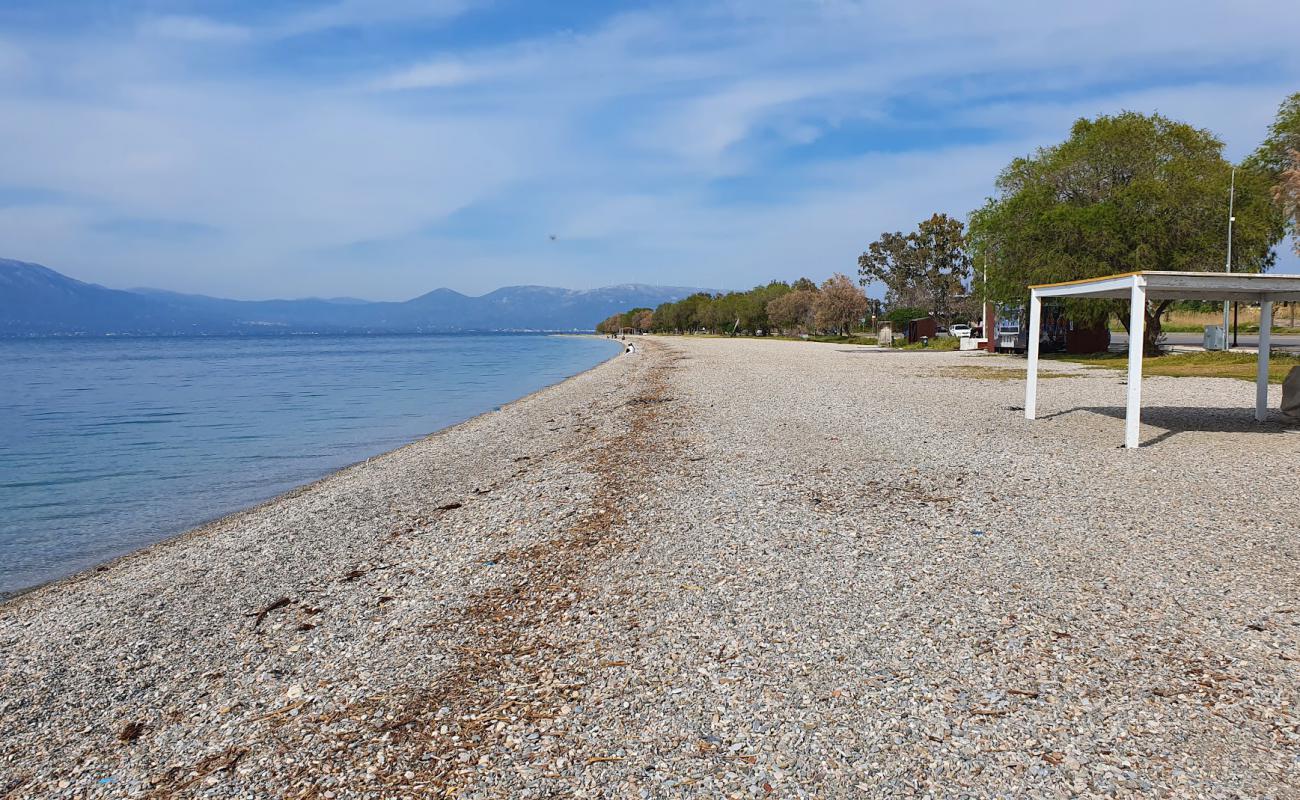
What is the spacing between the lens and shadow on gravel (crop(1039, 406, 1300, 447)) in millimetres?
13336

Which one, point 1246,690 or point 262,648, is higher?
point 1246,690

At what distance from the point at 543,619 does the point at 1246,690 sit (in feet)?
14.0

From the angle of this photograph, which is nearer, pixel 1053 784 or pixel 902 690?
pixel 1053 784

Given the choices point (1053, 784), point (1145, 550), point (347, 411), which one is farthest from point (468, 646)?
point (347, 411)

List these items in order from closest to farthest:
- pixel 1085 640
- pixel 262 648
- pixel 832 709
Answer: pixel 832 709 < pixel 1085 640 < pixel 262 648

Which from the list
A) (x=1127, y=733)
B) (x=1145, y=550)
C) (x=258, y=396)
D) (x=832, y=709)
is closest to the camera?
(x=1127, y=733)

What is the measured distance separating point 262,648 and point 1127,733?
18.1 ft

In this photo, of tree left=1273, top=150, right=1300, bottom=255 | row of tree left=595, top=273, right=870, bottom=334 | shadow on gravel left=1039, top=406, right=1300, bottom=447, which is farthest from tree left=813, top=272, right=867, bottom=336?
shadow on gravel left=1039, top=406, right=1300, bottom=447

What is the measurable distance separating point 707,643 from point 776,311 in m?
108

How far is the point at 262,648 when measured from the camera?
5730 mm

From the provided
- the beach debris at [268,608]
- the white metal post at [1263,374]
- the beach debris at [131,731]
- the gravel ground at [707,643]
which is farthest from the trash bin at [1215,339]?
the beach debris at [131,731]

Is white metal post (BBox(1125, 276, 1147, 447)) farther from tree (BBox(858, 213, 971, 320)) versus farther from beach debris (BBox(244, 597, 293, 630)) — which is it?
tree (BBox(858, 213, 971, 320))

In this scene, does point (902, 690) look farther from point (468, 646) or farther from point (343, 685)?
point (343, 685)

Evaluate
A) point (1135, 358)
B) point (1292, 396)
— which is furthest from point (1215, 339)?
point (1135, 358)
